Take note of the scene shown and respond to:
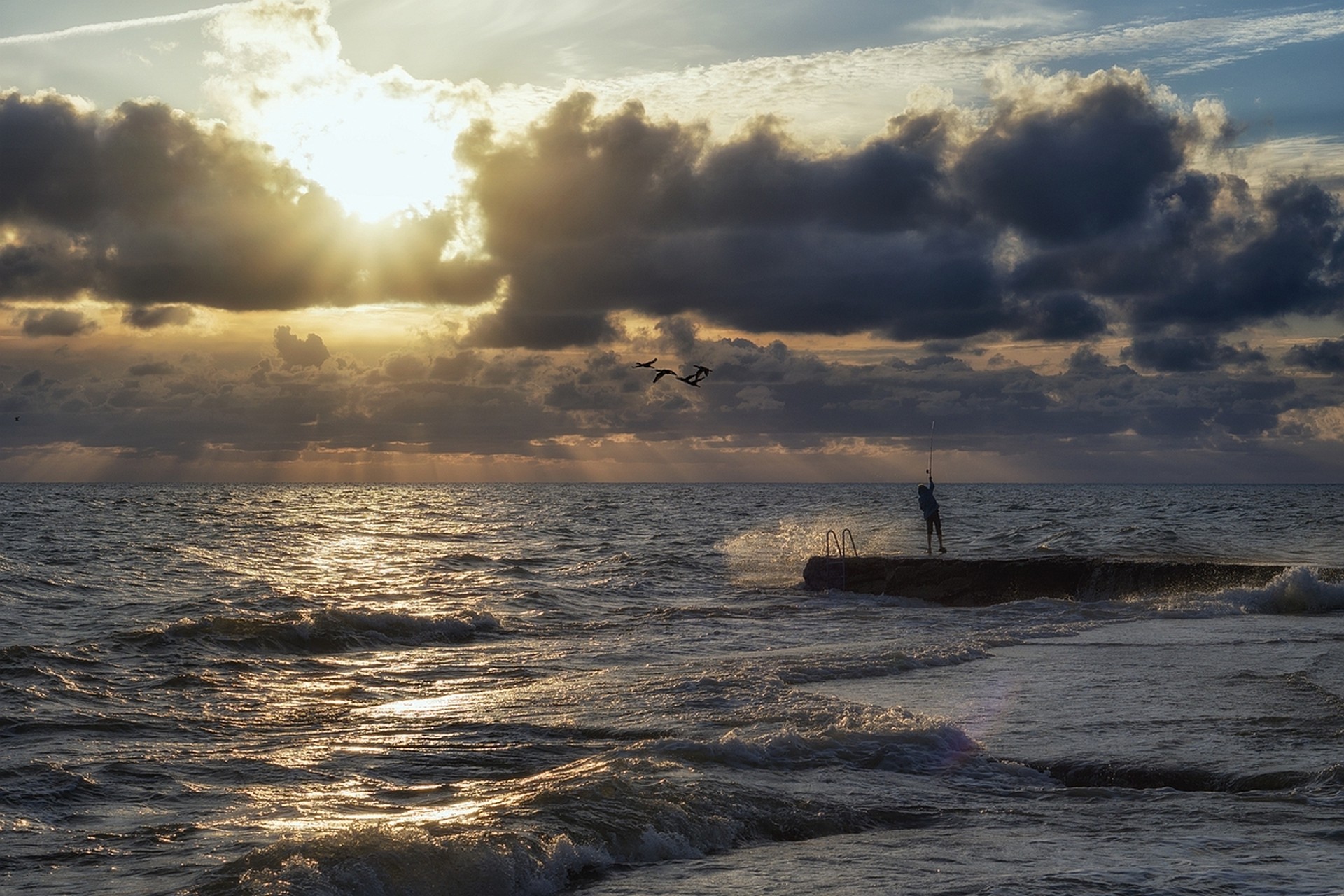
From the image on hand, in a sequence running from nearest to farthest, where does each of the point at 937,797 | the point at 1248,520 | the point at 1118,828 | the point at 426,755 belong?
the point at 1118,828
the point at 937,797
the point at 426,755
the point at 1248,520

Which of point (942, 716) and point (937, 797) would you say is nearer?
point (937, 797)

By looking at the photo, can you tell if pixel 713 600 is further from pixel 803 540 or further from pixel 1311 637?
pixel 803 540

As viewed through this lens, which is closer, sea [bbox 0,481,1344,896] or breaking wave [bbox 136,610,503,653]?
sea [bbox 0,481,1344,896]

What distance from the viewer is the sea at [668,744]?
21.0 feet

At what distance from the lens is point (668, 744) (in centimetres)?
933

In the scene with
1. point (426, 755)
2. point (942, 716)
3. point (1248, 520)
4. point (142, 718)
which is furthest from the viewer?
point (1248, 520)

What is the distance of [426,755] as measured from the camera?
31.2 feet

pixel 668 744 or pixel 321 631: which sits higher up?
pixel 668 744

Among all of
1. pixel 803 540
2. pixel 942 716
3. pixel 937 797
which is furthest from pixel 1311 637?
pixel 803 540

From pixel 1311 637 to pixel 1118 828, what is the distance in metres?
10.7

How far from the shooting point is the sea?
6.40 meters

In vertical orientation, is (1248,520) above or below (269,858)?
below

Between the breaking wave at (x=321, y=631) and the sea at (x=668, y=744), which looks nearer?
the sea at (x=668, y=744)

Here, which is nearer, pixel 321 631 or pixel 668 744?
pixel 668 744
